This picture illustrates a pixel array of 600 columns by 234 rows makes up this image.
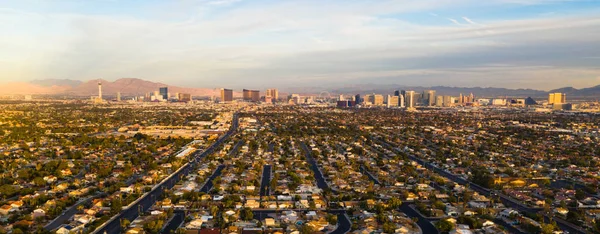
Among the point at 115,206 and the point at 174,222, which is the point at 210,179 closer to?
the point at 115,206

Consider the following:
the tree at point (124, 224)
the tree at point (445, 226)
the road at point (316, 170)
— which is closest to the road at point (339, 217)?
the tree at point (445, 226)

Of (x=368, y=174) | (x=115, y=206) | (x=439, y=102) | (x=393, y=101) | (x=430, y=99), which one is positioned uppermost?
(x=430, y=99)

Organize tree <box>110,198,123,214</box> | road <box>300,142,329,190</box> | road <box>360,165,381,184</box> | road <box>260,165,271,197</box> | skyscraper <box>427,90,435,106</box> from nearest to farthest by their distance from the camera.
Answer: tree <box>110,198,123,214</box> → road <box>260,165,271,197</box> → road <box>300,142,329,190</box> → road <box>360,165,381,184</box> → skyscraper <box>427,90,435,106</box>

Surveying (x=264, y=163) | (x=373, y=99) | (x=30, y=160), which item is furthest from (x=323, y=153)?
(x=373, y=99)

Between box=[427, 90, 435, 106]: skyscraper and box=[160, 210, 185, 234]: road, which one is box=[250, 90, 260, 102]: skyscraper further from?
box=[160, 210, 185, 234]: road

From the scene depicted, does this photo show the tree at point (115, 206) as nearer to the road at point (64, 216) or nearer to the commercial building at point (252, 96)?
the road at point (64, 216)

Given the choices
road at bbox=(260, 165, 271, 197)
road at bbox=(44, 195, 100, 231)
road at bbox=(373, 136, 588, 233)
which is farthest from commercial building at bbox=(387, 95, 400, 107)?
road at bbox=(44, 195, 100, 231)

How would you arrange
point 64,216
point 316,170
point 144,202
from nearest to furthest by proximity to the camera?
point 64,216 < point 144,202 < point 316,170

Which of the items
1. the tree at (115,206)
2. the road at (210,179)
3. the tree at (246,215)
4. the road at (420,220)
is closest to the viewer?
the road at (420,220)

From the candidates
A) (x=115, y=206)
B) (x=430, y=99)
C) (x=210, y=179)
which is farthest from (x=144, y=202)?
(x=430, y=99)

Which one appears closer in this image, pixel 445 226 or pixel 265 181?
pixel 445 226
